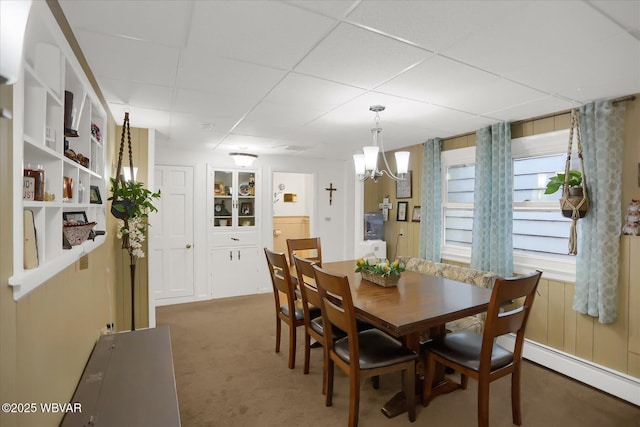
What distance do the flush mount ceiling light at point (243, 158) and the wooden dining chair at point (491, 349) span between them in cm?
361

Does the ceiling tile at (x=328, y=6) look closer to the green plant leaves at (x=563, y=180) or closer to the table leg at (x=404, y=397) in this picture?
the table leg at (x=404, y=397)

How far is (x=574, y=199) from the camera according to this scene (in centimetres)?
268

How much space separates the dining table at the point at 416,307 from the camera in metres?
1.89

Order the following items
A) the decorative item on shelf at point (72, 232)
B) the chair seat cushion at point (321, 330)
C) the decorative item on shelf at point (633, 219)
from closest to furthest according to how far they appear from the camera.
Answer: the decorative item on shelf at point (72, 232)
the decorative item on shelf at point (633, 219)
the chair seat cushion at point (321, 330)

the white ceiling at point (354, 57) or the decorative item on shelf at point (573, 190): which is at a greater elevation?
the white ceiling at point (354, 57)

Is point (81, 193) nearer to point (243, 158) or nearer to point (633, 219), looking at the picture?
point (243, 158)

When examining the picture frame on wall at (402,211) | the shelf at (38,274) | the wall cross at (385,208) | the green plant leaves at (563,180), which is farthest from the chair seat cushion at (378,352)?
the wall cross at (385,208)

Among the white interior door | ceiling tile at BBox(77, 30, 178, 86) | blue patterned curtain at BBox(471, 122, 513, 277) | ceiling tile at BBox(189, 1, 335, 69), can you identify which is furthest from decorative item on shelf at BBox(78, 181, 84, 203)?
blue patterned curtain at BBox(471, 122, 513, 277)

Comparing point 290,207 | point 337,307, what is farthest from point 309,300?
point 290,207

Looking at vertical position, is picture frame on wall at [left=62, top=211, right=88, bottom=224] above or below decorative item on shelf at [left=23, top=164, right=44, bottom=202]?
below

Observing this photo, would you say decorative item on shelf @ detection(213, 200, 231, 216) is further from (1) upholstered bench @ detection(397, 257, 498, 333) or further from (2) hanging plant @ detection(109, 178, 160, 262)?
(1) upholstered bench @ detection(397, 257, 498, 333)

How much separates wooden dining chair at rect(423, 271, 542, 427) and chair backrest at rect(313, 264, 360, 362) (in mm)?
654

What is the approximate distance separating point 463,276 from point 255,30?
8.87 ft

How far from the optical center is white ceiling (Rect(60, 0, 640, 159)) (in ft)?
4.85
